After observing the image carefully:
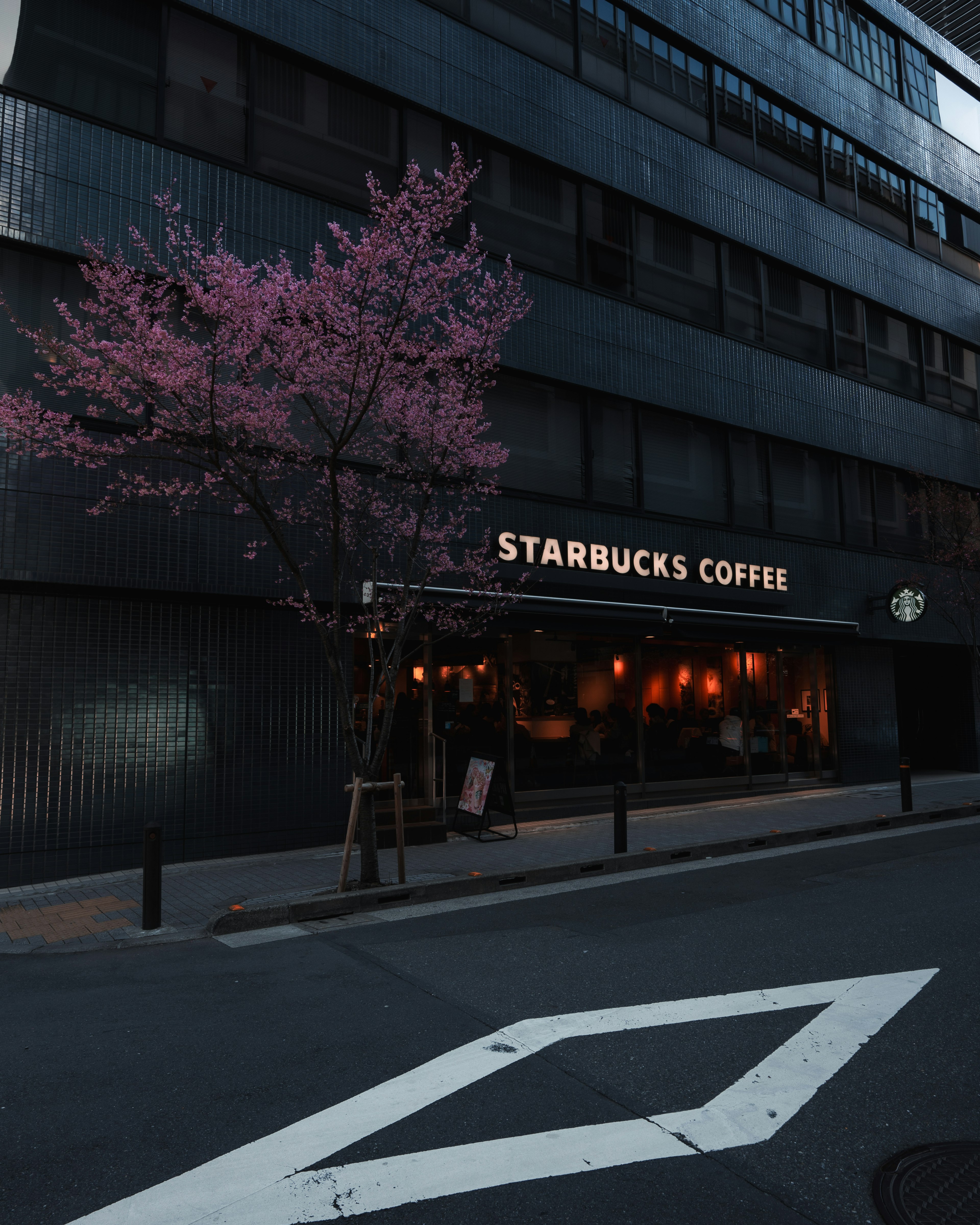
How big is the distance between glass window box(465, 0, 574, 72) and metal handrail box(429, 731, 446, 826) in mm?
11484

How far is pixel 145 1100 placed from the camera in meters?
4.02

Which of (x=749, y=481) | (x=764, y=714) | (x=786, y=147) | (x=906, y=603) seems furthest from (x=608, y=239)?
(x=906, y=603)

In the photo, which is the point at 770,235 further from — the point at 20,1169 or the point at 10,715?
the point at 20,1169

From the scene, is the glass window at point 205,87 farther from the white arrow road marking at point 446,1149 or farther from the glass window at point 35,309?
the white arrow road marking at point 446,1149

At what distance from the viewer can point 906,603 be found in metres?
19.0

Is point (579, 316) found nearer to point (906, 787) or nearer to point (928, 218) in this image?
point (906, 787)

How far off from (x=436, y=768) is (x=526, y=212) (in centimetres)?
935

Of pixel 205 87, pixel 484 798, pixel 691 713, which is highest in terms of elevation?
pixel 205 87

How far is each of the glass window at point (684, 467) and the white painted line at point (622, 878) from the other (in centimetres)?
651

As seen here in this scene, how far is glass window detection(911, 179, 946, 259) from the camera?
22.5 meters

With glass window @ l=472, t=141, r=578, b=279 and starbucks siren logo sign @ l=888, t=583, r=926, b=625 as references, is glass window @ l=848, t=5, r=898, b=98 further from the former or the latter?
starbucks siren logo sign @ l=888, t=583, r=926, b=625

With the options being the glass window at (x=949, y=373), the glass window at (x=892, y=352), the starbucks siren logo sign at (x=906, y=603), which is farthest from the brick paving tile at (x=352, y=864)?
the glass window at (x=949, y=373)

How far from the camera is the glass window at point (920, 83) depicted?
2286 centimetres

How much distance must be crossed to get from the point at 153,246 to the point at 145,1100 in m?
9.98
